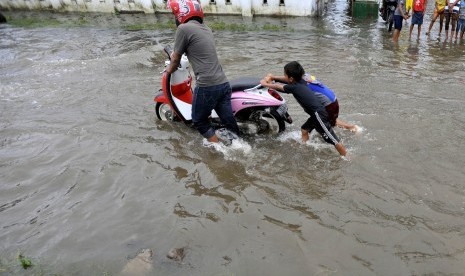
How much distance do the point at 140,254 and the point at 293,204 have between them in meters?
1.66

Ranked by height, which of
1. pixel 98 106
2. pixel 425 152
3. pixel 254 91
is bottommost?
pixel 425 152

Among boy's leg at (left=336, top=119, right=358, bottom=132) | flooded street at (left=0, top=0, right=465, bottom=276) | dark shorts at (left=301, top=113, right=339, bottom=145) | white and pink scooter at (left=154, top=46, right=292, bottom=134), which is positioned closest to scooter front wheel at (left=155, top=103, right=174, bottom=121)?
white and pink scooter at (left=154, top=46, right=292, bottom=134)

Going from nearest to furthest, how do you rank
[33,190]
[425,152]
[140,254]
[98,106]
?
[140,254], [33,190], [425,152], [98,106]

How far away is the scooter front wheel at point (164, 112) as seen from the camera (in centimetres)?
623

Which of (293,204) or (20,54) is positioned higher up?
(20,54)

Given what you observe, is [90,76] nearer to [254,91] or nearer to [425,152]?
[254,91]

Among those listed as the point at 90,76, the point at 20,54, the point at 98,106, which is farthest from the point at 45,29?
the point at 98,106

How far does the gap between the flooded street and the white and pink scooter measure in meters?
0.23

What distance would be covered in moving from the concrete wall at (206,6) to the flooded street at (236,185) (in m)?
8.12

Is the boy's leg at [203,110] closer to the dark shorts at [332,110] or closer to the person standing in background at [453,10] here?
the dark shorts at [332,110]

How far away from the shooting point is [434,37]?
460 inches

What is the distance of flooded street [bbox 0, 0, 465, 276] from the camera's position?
3.37 meters

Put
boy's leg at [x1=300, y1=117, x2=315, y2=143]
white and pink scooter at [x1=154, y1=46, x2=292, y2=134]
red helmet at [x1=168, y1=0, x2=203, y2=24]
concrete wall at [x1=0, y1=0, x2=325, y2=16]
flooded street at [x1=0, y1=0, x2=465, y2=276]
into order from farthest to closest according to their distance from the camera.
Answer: concrete wall at [x1=0, y1=0, x2=325, y2=16] < white and pink scooter at [x1=154, y1=46, x2=292, y2=134] < boy's leg at [x1=300, y1=117, x2=315, y2=143] < red helmet at [x1=168, y1=0, x2=203, y2=24] < flooded street at [x1=0, y1=0, x2=465, y2=276]

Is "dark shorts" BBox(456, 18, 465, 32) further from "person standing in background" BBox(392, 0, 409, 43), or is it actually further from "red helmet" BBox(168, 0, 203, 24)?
"red helmet" BBox(168, 0, 203, 24)
